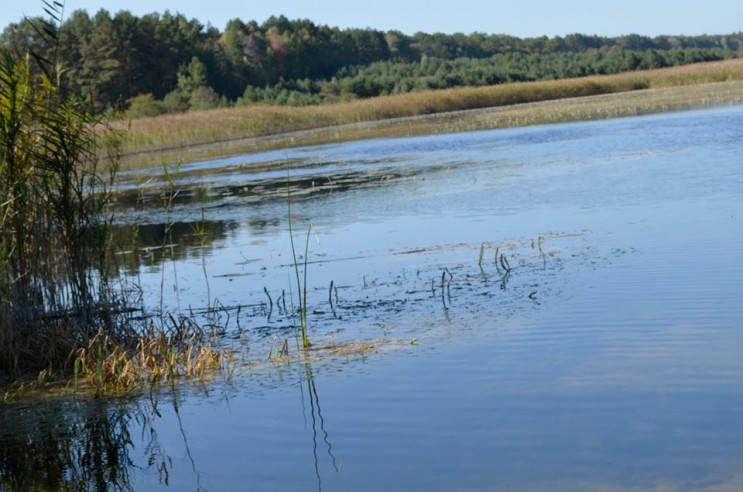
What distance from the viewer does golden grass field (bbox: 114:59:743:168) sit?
35688 millimetres

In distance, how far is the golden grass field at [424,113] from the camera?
1405 inches

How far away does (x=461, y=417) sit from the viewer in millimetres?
5684

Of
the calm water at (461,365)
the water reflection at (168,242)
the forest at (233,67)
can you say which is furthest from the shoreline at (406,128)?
the calm water at (461,365)

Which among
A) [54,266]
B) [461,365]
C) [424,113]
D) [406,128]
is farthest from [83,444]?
[424,113]

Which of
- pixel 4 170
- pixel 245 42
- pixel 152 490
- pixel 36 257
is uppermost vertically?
pixel 245 42

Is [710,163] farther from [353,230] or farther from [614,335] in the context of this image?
[614,335]

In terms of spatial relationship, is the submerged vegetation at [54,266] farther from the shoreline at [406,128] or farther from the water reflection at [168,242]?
the shoreline at [406,128]

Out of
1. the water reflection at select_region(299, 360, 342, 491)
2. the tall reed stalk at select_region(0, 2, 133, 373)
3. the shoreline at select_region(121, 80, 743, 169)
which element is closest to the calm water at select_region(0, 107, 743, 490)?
the water reflection at select_region(299, 360, 342, 491)

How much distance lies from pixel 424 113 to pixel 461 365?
141 feet

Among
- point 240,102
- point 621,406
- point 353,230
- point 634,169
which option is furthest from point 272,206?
point 240,102

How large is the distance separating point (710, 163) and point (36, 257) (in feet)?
38.0

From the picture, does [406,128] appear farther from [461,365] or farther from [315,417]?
[315,417]

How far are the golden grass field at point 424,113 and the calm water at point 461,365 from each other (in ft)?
61.5

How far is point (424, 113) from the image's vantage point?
49.1 meters
